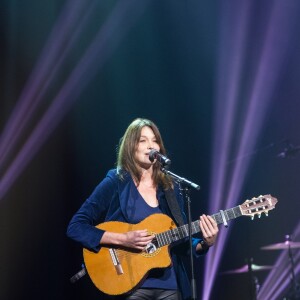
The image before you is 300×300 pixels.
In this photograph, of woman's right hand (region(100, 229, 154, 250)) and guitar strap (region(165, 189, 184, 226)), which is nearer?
woman's right hand (region(100, 229, 154, 250))

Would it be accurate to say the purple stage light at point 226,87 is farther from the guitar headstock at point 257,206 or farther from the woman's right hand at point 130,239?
the woman's right hand at point 130,239

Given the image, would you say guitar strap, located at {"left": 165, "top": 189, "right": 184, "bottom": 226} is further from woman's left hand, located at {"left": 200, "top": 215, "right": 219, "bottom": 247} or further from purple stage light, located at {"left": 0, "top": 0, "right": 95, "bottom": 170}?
purple stage light, located at {"left": 0, "top": 0, "right": 95, "bottom": 170}

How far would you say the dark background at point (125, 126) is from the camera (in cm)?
523

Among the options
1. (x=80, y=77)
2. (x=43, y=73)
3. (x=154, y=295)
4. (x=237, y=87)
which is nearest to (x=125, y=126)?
(x=80, y=77)

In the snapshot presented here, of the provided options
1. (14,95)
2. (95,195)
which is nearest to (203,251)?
(95,195)

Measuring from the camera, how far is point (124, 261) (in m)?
3.37

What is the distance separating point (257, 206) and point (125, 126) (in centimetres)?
316

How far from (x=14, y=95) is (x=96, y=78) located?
126 cm

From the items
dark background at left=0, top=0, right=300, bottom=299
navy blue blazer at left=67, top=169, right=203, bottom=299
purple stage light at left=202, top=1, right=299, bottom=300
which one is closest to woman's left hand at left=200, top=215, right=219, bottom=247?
navy blue blazer at left=67, top=169, right=203, bottom=299

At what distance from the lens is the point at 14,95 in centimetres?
539

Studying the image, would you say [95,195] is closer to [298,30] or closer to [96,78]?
[96,78]

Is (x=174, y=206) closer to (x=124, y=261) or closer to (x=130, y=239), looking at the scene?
(x=130, y=239)

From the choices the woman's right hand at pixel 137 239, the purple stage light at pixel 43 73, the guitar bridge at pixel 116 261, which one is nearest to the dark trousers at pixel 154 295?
the guitar bridge at pixel 116 261

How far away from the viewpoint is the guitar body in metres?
3.24
